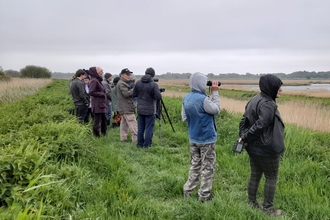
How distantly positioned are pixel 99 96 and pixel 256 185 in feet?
14.7

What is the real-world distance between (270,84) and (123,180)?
240 cm

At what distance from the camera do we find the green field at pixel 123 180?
2.84m

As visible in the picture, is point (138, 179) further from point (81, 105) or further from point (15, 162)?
point (81, 105)

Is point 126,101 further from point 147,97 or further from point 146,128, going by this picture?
point 146,128

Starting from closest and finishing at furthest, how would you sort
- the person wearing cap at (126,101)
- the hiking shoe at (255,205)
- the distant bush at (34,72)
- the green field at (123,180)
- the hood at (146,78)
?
the green field at (123,180) < the hiking shoe at (255,205) < the hood at (146,78) < the person wearing cap at (126,101) < the distant bush at (34,72)

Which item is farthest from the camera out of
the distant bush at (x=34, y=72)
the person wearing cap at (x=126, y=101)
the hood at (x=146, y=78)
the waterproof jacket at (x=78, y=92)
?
the distant bush at (x=34, y=72)

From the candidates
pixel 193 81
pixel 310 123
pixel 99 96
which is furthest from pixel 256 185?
pixel 310 123

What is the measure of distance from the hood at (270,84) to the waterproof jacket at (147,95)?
3326 mm

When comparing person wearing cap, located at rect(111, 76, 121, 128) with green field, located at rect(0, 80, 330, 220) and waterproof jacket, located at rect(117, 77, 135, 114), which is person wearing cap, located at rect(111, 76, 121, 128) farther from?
green field, located at rect(0, 80, 330, 220)

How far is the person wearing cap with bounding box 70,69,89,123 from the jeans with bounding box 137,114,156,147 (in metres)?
1.78

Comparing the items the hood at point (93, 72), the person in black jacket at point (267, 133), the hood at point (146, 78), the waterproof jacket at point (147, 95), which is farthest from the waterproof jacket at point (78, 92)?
the person in black jacket at point (267, 133)

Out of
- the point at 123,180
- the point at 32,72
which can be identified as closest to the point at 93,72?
the point at 123,180

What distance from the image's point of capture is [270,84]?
3.16 metres

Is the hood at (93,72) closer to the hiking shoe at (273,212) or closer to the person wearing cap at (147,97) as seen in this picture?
the person wearing cap at (147,97)
